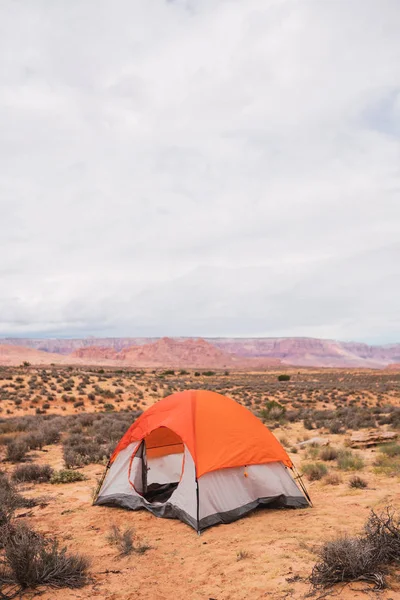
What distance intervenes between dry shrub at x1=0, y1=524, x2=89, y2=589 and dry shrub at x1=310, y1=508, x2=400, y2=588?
2937 mm

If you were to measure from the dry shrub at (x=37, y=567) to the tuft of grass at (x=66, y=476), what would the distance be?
4923 mm

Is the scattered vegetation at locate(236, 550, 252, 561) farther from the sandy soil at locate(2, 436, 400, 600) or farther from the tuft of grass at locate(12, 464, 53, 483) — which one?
the tuft of grass at locate(12, 464, 53, 483)

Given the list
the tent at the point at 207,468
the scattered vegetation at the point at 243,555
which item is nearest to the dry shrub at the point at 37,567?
the scattered vegetation at the point at 243,555

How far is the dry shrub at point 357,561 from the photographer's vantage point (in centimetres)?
425

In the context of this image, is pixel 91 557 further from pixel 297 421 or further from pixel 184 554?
pixel 297 421

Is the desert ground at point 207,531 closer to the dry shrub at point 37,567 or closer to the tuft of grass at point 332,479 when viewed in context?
the tuft of grass at point 332,479

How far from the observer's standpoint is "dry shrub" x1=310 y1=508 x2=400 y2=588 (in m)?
4.25

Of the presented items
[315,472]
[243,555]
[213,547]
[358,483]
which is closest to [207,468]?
[213,547]

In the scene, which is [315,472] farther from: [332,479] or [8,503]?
[8,503]

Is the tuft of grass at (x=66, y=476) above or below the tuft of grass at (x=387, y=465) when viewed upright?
below

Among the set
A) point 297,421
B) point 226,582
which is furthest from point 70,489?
point 297,421

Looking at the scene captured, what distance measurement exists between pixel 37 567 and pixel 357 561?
3712 mm

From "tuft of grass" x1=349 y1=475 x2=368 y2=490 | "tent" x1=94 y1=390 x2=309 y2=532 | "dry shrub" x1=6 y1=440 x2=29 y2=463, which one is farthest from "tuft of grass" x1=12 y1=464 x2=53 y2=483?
"tuft of grass" x1=349 y1=475 x2=368 y2=490

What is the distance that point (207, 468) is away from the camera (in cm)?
706
